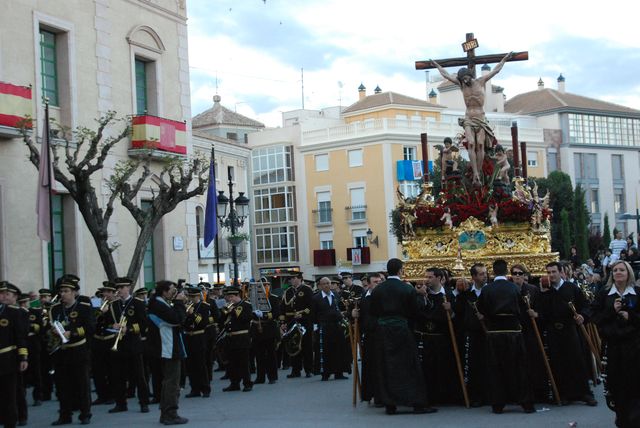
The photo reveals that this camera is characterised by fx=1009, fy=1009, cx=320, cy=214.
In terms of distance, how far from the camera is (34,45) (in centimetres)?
2170

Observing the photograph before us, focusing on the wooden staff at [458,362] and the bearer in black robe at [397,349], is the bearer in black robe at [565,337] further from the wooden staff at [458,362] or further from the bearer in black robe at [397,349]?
the bearer in black robe at [397,349]

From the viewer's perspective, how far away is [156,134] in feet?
81.4

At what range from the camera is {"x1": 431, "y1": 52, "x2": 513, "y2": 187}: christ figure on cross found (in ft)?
62.5

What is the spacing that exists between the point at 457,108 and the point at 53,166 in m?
56.9

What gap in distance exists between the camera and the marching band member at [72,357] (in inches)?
513

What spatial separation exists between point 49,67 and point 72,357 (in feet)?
37.4

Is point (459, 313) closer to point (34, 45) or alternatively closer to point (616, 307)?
point (616, 307)

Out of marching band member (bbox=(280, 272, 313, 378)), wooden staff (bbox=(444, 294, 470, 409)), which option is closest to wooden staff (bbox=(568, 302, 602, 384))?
wooden staff (bbox=(444, 294, 470, 409))

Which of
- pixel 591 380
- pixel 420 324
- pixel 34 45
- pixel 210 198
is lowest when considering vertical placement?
pixel 591 380

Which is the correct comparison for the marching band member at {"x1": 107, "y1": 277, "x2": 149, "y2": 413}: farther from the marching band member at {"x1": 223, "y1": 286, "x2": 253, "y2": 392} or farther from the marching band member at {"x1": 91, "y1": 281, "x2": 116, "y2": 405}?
the marching band member at {"x1": 223, "y1": 286, "x2": 253, "y2": 392}

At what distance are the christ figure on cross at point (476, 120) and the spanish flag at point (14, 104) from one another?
8.74 meters

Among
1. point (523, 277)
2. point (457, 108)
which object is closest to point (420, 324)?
point (523, 277)

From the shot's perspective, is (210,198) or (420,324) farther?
(210,198)

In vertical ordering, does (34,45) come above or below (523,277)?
above
